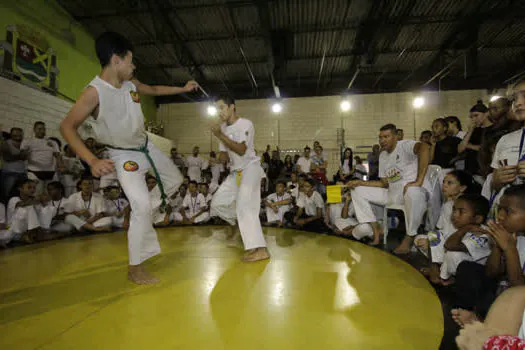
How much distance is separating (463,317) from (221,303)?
50.0 inches

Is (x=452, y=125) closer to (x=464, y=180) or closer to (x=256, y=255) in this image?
(x=464, y=180)

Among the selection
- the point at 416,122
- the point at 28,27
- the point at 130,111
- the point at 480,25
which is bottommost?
the point at 130,111

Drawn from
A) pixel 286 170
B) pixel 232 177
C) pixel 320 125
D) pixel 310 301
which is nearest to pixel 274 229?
pixel 232 177

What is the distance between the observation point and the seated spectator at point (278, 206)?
5.16 m

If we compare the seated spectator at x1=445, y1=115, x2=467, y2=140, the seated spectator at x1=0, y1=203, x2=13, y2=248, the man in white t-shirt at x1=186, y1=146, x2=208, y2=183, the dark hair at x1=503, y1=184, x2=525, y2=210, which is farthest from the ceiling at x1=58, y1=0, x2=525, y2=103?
the dark hair at x1=503, y1=184, x2=525, y2=210

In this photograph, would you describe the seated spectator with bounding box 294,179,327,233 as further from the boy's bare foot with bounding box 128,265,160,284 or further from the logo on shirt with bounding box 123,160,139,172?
the logo on shirt with bounding box 123,160,139,172

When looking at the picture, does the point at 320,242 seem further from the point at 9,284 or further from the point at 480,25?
the point at 480,25

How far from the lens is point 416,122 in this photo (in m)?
11.3

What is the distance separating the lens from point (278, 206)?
209 inches

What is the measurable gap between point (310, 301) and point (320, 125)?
420 inches

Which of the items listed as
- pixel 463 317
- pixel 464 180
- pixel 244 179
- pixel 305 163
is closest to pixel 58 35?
pixel 244 179

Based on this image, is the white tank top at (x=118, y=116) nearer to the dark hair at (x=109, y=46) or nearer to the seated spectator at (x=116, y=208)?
the dark hair at (x=109, y=46)

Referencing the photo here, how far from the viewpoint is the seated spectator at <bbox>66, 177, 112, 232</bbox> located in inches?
171

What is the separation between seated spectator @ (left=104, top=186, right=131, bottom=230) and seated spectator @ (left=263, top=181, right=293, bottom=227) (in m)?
2.53
